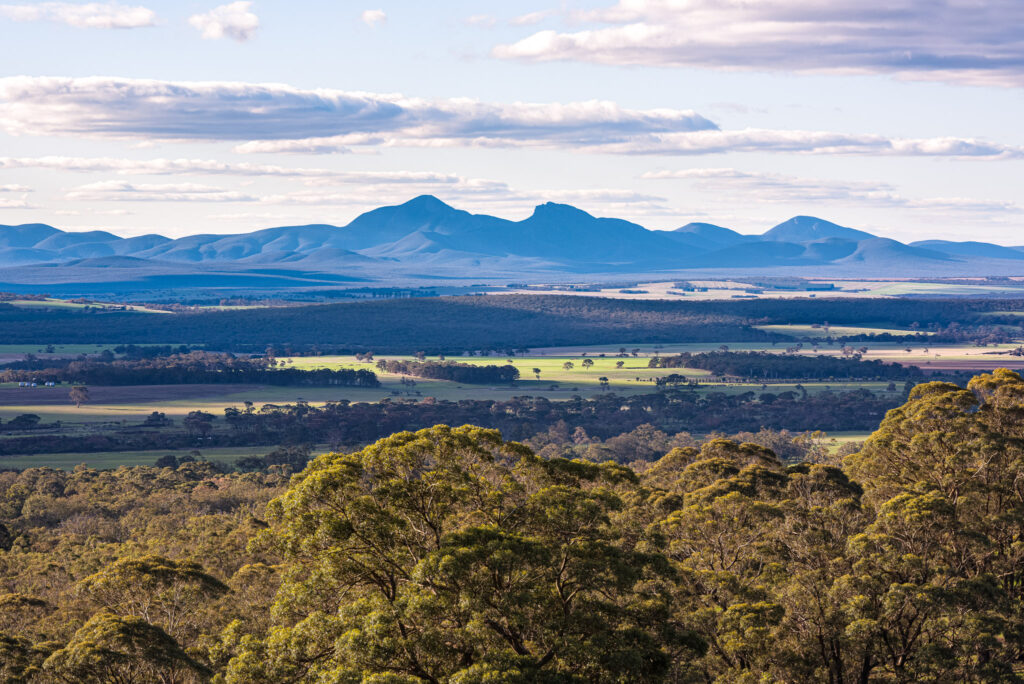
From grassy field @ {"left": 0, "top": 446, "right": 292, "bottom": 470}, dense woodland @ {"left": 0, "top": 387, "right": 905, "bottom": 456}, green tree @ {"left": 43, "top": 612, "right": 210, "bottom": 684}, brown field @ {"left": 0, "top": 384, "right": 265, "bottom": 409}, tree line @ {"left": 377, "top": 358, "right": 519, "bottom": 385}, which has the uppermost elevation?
green tree @ {"left": 43, "top": 612, "right": 210, "bottom": 684}

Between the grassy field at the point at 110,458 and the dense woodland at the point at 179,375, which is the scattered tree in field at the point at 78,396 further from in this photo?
the grassy field at the point at 110,458

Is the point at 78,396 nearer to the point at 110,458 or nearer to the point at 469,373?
the point at 110,458

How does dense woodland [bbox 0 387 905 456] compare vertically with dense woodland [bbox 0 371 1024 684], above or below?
below

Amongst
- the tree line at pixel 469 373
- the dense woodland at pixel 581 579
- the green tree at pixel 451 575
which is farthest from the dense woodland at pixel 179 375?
the green tree at pixel 451 575

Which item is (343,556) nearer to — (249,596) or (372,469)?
(372,469)

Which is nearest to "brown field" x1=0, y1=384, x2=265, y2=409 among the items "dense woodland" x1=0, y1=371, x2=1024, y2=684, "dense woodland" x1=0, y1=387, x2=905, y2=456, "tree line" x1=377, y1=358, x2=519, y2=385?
"dense woodland" x1=0, y1=387, x2=905, y2=456

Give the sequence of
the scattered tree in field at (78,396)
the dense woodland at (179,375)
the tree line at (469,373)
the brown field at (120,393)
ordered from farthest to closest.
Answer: the tree line at (469,373)
the dense woodland at (179,375)
the brown field at (120,393)
the scattered tree in field at (78,396)

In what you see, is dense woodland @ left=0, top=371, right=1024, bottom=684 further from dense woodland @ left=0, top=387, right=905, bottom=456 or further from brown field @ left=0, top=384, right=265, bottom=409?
brown field @ left=0, top=384, right=265, bottom=409
